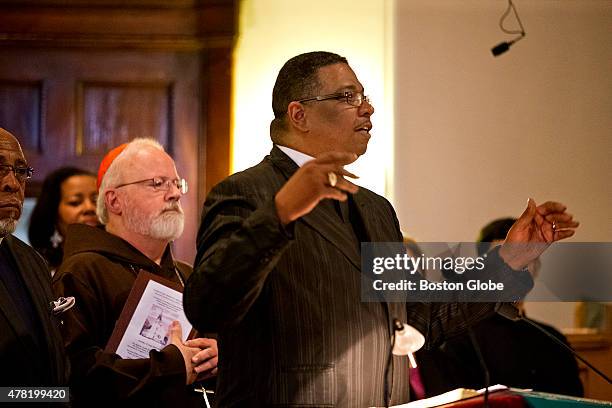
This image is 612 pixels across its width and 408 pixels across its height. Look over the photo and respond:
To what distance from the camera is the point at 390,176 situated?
5047mm

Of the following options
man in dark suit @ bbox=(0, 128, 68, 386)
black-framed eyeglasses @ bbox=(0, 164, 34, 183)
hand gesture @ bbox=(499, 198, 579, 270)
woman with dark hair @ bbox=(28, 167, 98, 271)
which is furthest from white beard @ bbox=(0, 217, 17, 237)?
woman with dark hair @ bbox=(28, 167, 98, 271)

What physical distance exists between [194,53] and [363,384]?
3.22 meters

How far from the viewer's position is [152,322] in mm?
3127

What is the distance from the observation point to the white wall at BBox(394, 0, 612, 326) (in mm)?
5023

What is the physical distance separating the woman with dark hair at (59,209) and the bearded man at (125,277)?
64cm

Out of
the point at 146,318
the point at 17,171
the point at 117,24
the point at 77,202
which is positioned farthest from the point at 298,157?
the point at 117,24

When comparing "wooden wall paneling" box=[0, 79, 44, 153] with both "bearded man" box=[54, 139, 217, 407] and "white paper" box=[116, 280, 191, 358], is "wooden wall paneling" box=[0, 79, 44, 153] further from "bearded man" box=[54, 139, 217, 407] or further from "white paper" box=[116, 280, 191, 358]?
"white paper" box=[116, 280, 191, 358]

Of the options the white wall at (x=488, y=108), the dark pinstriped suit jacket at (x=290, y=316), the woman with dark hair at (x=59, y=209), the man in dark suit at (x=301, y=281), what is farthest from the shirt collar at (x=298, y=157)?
the white wall at (x=488, y=108)

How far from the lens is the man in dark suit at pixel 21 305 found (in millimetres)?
2492

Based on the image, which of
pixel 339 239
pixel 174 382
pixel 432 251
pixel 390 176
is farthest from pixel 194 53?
pixel 339 239

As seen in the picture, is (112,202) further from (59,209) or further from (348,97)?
(348,97)

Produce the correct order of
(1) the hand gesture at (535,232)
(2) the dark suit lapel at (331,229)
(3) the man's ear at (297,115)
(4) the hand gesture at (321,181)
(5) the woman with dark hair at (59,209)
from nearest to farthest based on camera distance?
(4) the hand gesture at (321,181) → (2) the dark suit lapel at (331,229) → (1) the hand gesture at (535,232) → (3) the man's ear at (297,115) → (5) the woman with dark hair at (59,209)

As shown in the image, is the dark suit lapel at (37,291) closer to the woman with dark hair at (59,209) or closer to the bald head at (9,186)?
the bald head at (9,186)

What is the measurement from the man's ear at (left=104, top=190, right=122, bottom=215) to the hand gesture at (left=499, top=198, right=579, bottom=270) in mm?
1489
